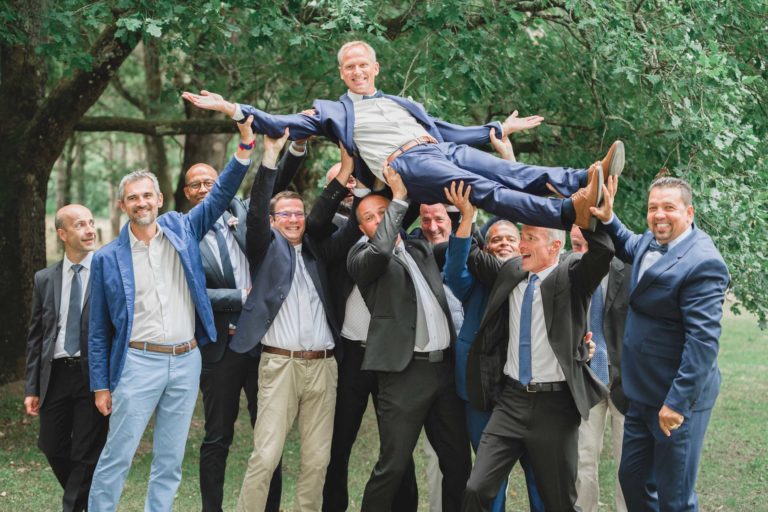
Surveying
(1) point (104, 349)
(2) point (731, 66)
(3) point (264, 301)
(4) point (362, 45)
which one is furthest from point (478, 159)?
(2) point (731, 66)

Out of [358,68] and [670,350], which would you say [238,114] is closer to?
[358,68]

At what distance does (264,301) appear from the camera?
5.41 meters

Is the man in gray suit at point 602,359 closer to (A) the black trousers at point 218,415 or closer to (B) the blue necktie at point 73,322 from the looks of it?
(A) the black trousers at point 218,415

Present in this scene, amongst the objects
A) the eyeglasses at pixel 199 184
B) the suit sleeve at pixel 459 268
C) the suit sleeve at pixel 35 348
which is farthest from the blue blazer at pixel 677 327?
the suit sleeve at pixel 35 348

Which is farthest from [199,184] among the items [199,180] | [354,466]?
[354,466]

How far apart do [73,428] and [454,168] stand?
3.11 m

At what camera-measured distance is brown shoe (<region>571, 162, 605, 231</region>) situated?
13.9ft

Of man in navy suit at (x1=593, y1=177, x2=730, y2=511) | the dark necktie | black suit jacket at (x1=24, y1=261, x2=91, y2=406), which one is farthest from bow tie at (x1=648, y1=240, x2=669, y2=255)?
black suit jacket at (x1=24, y1=261, x2=91, y2=406)

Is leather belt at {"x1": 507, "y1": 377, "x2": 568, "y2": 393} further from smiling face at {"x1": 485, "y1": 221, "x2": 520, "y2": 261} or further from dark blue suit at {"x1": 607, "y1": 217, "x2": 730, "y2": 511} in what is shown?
smiling face at {"x1": 485, "y1": 221, "x2": 520, "y2": 261}

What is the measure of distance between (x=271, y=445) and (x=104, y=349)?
1.16m

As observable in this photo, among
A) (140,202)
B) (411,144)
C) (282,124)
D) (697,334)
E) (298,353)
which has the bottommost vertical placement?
(298,353)

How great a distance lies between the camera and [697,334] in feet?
14.8

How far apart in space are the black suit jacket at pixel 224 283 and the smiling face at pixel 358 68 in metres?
0.63

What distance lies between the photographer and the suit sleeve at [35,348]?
5.80 m
